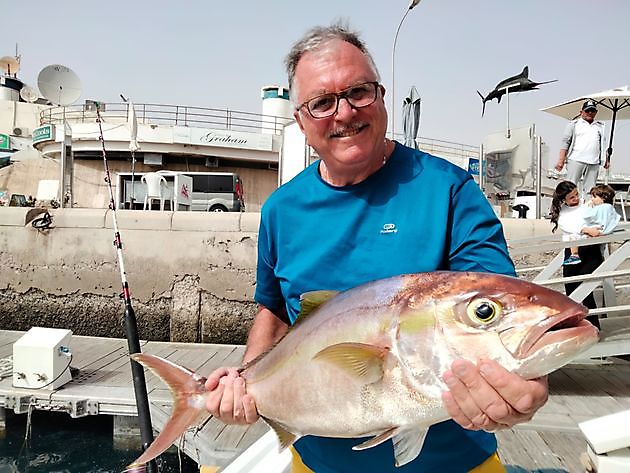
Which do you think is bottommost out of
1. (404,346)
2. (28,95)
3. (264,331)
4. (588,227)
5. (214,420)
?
(214,420)

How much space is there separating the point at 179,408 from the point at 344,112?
1067 millimetres

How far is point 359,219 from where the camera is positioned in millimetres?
1554

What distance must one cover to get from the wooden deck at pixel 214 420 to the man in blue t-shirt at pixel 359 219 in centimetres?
209

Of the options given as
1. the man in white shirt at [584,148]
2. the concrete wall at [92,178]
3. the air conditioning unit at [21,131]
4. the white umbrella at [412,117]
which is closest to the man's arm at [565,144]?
the man in white shirt at [584,148]

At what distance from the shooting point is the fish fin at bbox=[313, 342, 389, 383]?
1.17 m

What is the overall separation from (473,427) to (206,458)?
3664 mm

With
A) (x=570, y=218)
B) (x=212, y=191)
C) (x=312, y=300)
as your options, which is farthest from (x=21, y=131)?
(x=312, y=300)

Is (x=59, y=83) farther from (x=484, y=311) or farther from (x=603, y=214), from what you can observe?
(x=484, y=311)

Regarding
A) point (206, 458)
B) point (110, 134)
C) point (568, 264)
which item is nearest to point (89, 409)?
point (206, 458)

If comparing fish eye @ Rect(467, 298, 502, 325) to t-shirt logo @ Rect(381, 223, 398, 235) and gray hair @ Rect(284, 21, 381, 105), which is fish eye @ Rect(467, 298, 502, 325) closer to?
t-shirt logo @ Rect(381, 223, 398, 235)

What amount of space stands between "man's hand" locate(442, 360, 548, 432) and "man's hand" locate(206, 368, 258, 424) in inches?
26.9

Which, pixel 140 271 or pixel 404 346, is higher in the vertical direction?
pixel 404 346

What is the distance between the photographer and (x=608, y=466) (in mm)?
2105

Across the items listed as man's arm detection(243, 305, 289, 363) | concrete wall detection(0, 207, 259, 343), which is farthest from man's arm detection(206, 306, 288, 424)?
concrete wall detection(0, 207, 259, 343)
